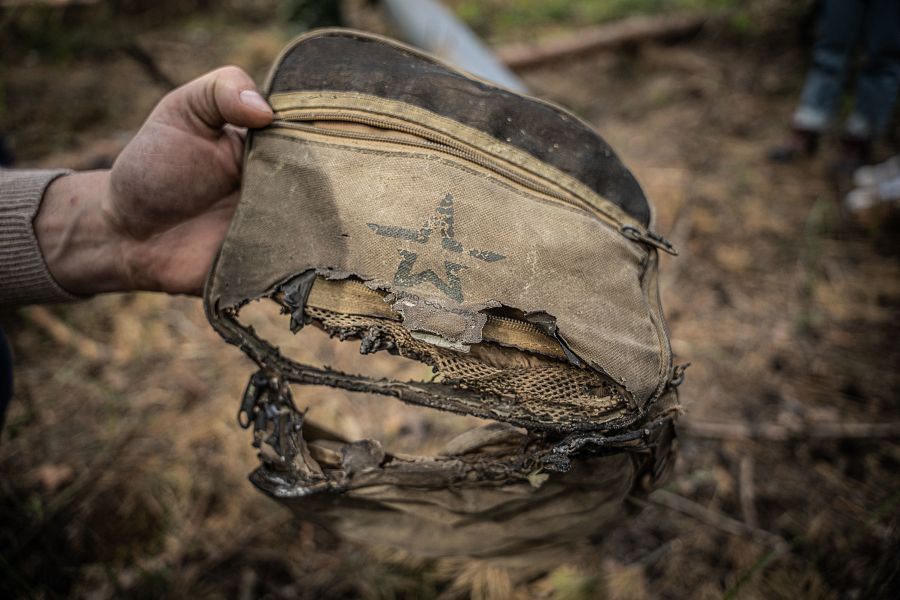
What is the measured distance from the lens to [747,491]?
193 centimetres

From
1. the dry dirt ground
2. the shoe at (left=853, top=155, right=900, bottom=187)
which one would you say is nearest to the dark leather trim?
the dry dirt ground

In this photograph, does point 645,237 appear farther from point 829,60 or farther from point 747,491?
point 829,60

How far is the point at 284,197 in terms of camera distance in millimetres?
1213

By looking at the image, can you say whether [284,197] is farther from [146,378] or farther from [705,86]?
[705,86]

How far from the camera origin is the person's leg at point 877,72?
301 cm

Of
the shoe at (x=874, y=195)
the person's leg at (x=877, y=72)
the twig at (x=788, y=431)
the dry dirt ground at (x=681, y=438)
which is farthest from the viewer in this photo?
the person's leg at (x=877, y=72)

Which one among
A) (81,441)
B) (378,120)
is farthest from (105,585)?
(378,120)

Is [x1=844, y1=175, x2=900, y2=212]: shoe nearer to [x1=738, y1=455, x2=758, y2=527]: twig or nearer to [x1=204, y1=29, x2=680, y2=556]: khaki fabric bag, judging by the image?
[x1=738, y1=455, x2=758, y2=527]: twig

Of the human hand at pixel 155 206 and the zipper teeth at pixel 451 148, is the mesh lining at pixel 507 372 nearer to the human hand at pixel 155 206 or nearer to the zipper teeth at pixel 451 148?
the zipper teeth at pixel 451 148

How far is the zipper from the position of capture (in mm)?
1191

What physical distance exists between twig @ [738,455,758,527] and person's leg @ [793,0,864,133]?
235 centimetres

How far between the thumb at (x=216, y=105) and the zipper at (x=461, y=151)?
11cm

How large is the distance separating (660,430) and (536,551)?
57 centimetres

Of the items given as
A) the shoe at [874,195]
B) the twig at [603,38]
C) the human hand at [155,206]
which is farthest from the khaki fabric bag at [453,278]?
the twig at [603,38]
